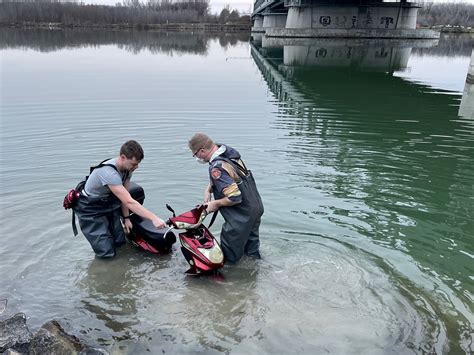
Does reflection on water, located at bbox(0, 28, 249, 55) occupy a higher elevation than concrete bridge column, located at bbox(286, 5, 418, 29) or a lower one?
lower

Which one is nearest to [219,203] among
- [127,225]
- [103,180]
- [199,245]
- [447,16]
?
[199,245]

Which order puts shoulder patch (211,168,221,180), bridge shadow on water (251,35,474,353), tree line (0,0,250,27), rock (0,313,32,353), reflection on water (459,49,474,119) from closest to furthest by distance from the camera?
rock (0,313,32,353)
shoulder patch (211,168,221,180)
bridge shadow on water (251,35,474,353)
reflection on water (459,49,474,119)
tree line (0,0,250,27)

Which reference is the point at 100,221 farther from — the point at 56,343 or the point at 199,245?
the point at 56,343

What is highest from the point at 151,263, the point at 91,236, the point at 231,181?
the point at 231,181

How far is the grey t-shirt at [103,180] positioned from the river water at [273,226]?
1.15 meters

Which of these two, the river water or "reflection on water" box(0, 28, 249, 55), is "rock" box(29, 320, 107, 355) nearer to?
the river water

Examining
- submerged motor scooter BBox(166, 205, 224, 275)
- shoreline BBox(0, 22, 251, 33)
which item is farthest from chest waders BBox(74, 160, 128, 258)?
shoreline BBox(0, 22, 251, 33)

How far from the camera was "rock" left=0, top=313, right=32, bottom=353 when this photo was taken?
4.22 metres

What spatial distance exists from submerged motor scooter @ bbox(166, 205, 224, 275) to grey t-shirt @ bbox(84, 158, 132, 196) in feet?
2.68

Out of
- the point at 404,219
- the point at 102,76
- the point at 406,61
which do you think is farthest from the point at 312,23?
the point at 404,219

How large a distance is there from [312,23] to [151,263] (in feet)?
179

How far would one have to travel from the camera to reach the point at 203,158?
206 inches

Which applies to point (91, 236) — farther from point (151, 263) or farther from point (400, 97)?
point (400, 97)

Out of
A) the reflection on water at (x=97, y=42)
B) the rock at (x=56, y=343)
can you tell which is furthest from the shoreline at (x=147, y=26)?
the rock at (x=56, y=343)
